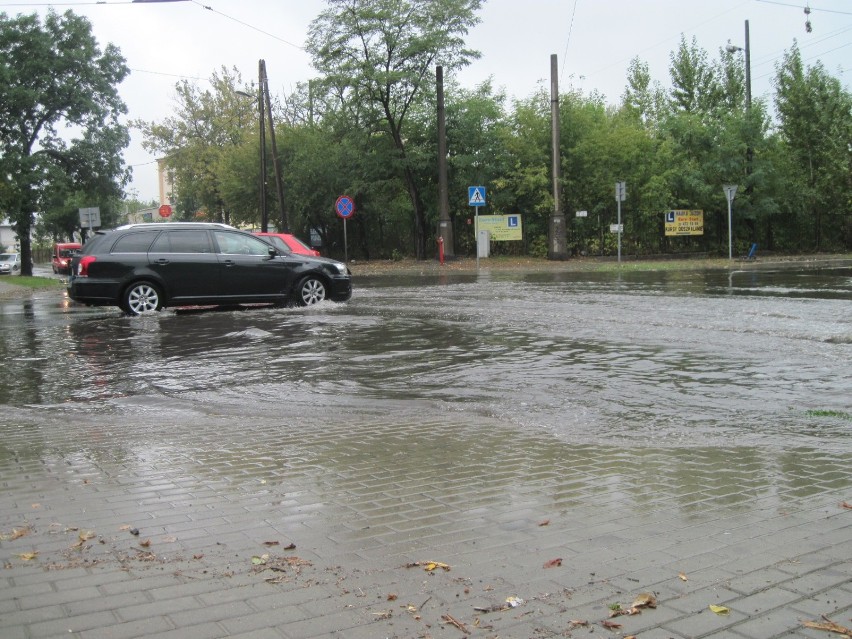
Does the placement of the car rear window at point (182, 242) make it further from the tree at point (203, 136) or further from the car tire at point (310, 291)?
the tree at point (203, 136)

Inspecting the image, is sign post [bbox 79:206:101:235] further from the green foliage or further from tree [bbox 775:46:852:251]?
tree [bbox 775:46:852:251]

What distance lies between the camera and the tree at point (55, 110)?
40812mm

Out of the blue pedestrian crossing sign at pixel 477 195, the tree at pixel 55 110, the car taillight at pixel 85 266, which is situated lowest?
the car taillight at pixel 85 266

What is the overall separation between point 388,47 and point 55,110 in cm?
1837

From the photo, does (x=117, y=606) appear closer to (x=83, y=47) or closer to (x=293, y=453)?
(x=293, y=453)

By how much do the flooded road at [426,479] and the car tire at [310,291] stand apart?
17.3 feet

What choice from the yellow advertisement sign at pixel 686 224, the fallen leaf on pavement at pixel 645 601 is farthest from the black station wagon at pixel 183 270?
the yellow advertisement sign at pixel 686 224

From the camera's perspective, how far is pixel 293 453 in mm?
5957

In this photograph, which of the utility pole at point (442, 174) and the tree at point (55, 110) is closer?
the utility pole at point (442, 174)

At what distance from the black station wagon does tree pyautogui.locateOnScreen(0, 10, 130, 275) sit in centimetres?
2624

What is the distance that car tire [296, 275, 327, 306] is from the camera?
17109 millimetres

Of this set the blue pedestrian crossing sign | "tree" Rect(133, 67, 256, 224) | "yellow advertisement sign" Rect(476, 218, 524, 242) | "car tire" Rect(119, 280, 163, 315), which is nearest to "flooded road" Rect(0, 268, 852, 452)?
"car tire" Rect(119, 280, 163, 315)

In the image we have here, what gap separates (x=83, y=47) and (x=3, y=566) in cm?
4440

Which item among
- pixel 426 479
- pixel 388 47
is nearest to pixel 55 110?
pixel 388 47
